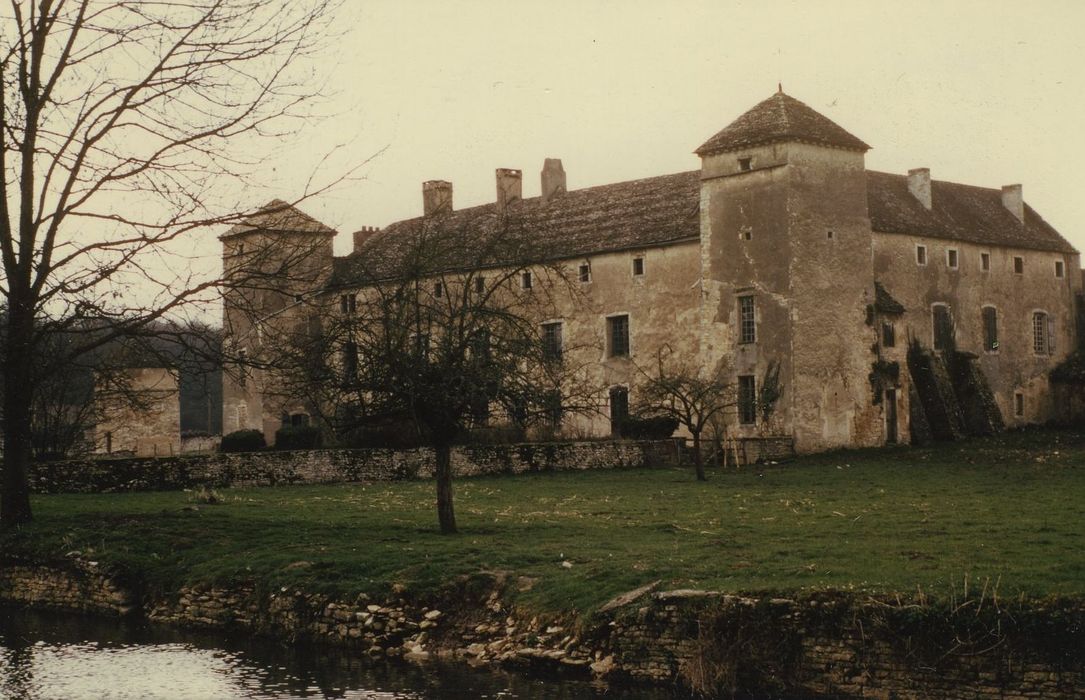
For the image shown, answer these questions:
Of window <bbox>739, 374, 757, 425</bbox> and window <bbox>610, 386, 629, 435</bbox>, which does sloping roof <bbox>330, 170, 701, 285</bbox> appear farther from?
window <bbox>739, 374, 757, 425</bbox>

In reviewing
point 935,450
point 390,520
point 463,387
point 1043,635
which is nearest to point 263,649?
point 463,387

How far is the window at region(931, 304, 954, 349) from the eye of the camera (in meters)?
52.5

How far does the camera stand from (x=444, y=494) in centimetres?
2392

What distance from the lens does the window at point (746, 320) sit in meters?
47.6

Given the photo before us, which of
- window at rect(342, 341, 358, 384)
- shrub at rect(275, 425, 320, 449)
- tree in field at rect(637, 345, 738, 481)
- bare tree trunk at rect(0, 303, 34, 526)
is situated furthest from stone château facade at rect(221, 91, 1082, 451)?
window at rect(342, 341, 358, 384)

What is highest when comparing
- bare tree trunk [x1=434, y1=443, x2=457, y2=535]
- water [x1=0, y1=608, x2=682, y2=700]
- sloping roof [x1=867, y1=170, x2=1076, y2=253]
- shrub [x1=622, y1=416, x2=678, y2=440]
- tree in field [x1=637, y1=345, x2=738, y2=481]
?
sloping roof [x1=867, y1=170, x2=1076, y2=253]

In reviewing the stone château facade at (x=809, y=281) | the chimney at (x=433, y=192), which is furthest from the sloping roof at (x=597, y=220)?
the chimney at (x=433, y=192)

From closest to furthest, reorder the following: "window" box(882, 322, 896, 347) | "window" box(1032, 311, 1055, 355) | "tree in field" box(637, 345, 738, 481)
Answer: "tree in field" box(637, 345, 738, 481), "window" box(882, 322, 896, 347), "window" box(1032, 311, 1055, 355)

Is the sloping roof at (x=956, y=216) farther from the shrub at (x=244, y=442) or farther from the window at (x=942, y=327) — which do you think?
the shrub at (x=244, y=442)

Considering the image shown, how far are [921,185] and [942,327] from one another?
21.1 ft

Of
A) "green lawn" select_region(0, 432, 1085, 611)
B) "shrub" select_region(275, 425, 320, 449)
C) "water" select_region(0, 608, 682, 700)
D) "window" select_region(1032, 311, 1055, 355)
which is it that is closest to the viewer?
"water" select_region(0, 608, 682, 700)

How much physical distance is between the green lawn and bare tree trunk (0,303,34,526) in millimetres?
641

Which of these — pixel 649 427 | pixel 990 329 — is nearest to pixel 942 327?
pixel 990 329

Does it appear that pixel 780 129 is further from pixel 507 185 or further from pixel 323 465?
pixel 323 465
